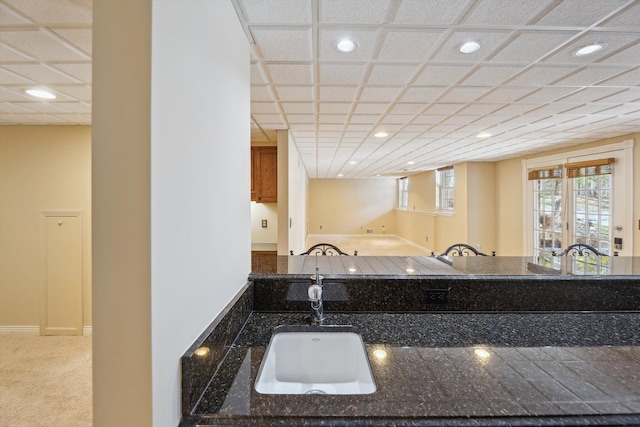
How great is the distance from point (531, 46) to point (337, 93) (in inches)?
52.5

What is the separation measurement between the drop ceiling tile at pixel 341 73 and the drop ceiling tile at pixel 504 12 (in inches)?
28.1

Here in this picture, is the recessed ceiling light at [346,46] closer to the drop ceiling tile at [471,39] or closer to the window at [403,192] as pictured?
the drop ceiling tile at [471,39]

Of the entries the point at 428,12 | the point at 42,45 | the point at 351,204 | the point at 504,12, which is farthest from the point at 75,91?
the point at 351,204

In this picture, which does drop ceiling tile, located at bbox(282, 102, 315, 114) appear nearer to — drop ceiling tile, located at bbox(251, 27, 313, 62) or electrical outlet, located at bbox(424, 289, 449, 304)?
drop ceiling tile, located at bbox(251, 27, 313, 62)

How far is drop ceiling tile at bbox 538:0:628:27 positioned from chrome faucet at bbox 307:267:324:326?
1.77 meters

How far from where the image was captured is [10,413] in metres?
2.05

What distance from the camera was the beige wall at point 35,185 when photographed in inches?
127

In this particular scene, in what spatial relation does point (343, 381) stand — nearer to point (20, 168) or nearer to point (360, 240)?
point (20, 168)

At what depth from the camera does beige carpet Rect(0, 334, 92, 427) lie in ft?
6.62

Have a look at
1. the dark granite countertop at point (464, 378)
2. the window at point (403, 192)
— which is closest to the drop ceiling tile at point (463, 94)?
the dark granite countertop at point (464, 378)

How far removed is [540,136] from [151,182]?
5036mm

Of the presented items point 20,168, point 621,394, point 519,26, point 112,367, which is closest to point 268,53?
point 519,26

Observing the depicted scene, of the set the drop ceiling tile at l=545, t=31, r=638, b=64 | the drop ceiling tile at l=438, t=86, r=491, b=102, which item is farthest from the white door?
the drop ceiling tile at l=545, t=31, r=638, b=64

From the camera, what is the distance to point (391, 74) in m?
2.08
